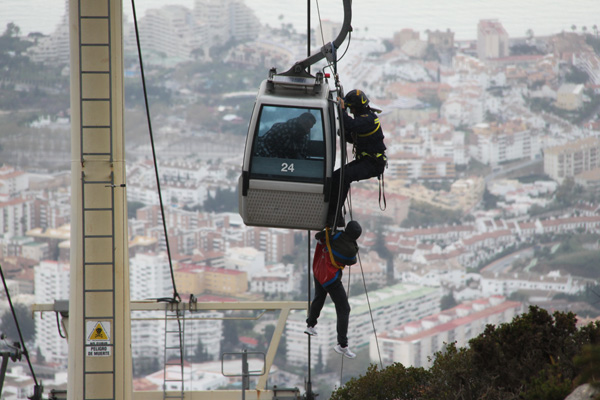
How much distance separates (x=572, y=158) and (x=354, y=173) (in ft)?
285

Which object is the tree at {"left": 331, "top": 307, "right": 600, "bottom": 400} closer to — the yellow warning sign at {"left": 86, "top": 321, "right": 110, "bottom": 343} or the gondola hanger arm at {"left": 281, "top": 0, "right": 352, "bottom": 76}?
the gondola hanger arm at {"left": 281, "top": 0, "right": 352, "bottom": 76}

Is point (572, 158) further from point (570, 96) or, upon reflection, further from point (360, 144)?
point (360, 144)

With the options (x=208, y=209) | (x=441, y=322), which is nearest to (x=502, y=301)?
(x=441, y=322)

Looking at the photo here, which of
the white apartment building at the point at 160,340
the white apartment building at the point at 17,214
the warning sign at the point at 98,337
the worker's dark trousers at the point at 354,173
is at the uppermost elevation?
the worker's dark trousers at the point at 354,173

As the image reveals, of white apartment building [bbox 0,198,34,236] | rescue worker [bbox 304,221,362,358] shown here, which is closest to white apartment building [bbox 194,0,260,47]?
white apartment building [bbox 0,198,34,236]

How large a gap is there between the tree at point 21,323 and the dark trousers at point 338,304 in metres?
65.5

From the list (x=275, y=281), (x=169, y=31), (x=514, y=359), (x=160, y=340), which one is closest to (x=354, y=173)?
(x=514, y=359)

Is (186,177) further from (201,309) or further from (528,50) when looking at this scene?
(201,309)

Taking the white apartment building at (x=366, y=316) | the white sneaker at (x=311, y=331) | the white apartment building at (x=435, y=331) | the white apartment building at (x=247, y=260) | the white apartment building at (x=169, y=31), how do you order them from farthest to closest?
the white apartment building at (x=169, y=31) → the white apartment building at (x=247, y=260) → the white apartment building at (x=435, y=331) → the white apartment building at (x=366, y=316) → the white sneaker at (x=311, y=331)

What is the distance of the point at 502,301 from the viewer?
75.8m

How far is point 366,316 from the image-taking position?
7494cm

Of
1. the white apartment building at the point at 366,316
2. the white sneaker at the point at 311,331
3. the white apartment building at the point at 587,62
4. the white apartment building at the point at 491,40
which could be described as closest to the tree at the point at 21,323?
the white apartment building at the point at 366,316

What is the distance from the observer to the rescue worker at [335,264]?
21.0 ft

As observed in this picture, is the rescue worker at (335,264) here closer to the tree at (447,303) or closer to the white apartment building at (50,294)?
the white apartment building at (50,294)
